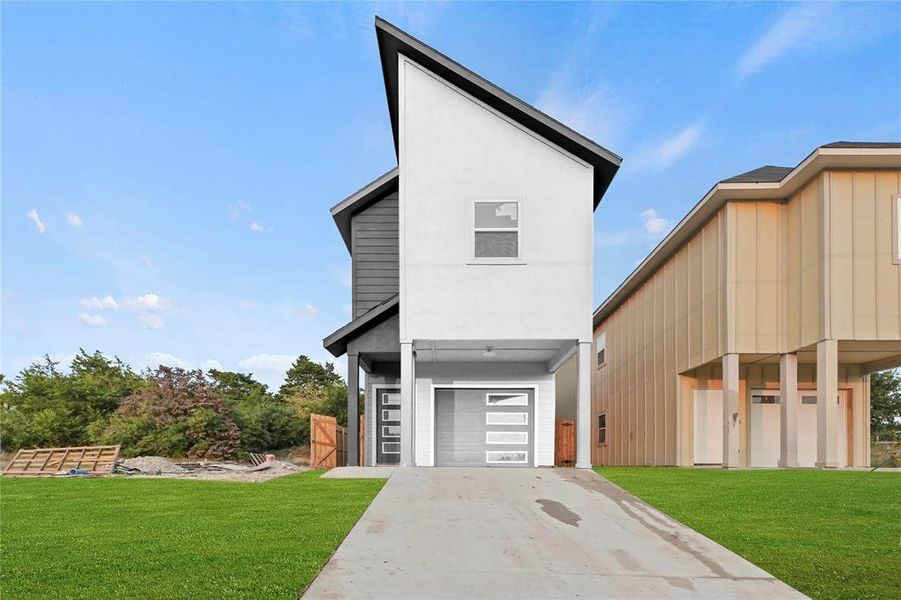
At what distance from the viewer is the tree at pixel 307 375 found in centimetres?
4384

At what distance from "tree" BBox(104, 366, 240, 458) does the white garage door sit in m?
17.3

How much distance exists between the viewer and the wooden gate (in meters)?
20.8

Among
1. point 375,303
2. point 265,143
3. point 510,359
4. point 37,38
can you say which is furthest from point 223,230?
point 510,359

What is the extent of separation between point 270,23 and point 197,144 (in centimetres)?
808

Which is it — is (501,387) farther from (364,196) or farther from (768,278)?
(768,278)

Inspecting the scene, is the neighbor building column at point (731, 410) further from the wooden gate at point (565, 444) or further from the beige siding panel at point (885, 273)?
the wooden gate at point (565, 444)

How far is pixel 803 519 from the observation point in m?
7.81

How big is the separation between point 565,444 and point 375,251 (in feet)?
29.5

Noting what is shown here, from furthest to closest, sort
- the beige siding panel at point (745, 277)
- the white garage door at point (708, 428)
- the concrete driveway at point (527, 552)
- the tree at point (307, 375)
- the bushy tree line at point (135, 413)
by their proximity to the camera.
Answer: the tree at point (307, 375)
the bushy tree line at point (135, 413)
the white garage door at point (708, 428)
the beige siding panel at point (745, 277)
the concrete driveway at point (527, 552)

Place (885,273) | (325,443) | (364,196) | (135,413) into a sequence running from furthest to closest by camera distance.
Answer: (135,413)
(325,443)
(364,196)
(885,273)

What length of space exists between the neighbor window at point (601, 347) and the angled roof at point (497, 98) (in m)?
19.3

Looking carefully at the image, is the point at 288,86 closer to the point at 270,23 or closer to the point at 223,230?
the point at 270,23

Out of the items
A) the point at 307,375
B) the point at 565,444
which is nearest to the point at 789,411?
the point at 565,444

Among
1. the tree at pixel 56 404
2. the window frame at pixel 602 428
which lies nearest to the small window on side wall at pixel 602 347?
the window frame at pixel 602 428
